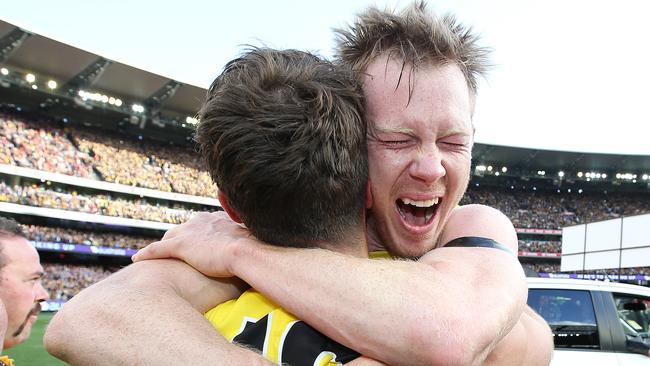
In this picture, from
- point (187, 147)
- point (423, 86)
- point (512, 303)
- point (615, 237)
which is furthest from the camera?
point (187, 147)

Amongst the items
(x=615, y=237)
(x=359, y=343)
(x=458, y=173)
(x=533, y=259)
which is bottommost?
(x=533, y=259)

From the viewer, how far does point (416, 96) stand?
62.5 inches

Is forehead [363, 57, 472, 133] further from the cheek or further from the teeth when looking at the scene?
the teeth

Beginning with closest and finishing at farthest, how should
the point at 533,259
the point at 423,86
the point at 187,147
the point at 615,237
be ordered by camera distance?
the point at 423,86 < the point at 615,237 < the point at 187,147 < the point at 533,259

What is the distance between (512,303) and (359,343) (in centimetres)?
39

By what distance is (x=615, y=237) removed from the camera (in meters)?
19.0

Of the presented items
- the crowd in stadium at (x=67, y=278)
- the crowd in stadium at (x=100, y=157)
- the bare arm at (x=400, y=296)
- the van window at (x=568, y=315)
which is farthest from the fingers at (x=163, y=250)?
the crowd in stadium at (x=100, y=157)

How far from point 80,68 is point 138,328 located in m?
36.2

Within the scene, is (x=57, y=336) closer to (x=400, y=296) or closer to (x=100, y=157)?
(x=400, y=296)

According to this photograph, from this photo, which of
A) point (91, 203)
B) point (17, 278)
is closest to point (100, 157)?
point (91, 203)

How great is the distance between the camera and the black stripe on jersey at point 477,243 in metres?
1.56

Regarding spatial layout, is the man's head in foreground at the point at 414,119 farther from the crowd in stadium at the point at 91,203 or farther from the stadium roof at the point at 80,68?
the crowd in stadium at the point at 91,203

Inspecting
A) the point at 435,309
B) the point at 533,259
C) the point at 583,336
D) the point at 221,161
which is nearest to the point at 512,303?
the point at 435,309

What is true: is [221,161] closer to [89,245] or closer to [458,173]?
[458,173]
